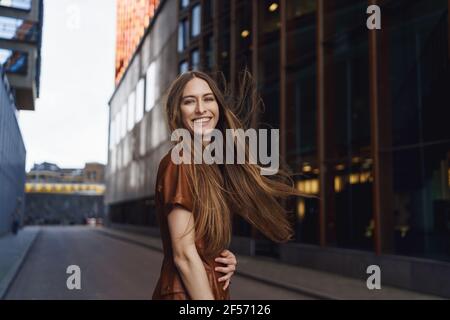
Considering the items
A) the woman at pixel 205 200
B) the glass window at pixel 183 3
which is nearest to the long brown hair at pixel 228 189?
the woman at pixel 205 200

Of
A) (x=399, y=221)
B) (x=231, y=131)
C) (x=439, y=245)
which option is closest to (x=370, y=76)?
(x=399, y=221)

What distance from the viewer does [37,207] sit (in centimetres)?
10131

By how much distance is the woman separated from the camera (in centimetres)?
187

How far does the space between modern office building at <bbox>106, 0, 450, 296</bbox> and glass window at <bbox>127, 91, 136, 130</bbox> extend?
93.6ft

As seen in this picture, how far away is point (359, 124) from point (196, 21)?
2048 centimetres

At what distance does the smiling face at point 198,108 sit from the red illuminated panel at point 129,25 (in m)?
48.4

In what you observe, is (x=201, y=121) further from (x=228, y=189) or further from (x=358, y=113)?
(x=358, y=113)

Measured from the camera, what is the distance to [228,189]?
2172 millimetres

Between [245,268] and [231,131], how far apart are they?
1568cm

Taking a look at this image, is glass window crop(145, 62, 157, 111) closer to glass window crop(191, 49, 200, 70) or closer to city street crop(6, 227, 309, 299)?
glass window crop(191, 49, 200, 70)

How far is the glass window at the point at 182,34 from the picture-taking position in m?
35.7

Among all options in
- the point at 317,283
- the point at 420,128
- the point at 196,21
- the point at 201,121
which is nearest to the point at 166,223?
the point at 201,121

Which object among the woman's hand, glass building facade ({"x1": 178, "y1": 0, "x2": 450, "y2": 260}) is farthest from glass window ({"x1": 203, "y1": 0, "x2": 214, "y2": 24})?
the woman's hand

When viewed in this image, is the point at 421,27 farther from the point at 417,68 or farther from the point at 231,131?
the point at 231,131
